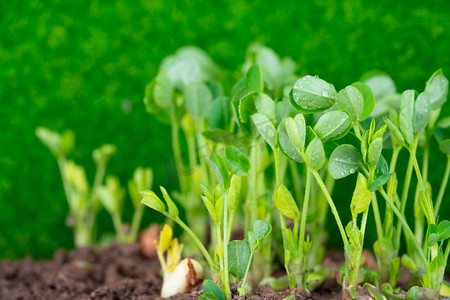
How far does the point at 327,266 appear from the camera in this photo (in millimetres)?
824

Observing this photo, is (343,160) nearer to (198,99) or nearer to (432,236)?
(432,236)

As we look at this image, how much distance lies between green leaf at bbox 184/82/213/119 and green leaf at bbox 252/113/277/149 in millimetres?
207

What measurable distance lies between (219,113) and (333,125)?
0.23m

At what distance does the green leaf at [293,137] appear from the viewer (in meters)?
0.55

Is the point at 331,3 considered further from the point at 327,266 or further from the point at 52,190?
the point at 52,190

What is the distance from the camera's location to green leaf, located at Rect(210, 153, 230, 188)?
59 centimetres

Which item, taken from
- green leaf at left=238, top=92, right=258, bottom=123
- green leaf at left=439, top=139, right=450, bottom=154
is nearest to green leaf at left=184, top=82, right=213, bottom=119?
green leaf at left=238, top=92, right=258, bottom=123

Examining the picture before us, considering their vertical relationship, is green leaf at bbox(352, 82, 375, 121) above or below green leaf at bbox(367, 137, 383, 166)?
above

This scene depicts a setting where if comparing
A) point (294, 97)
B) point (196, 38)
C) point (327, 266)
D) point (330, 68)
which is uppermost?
point (196, 38)

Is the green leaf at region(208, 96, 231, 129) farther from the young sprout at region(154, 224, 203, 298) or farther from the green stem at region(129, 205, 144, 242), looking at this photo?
the green stem at region(129, 205, 144, 242)

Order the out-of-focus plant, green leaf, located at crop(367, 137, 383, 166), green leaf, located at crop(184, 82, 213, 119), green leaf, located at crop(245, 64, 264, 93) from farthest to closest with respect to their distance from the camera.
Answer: the out-of-focus plant, green leaf, located at crop(184, 82, 213, 119), green leaf, located at crop(245, 64, 264, 93), green leaf, located at crop(367, 137, 383, 166)

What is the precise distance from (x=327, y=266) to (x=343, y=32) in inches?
22.7

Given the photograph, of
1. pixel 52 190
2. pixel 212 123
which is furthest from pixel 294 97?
pixel 52 190

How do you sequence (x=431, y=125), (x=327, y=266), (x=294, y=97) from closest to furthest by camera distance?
(x=294, y=97)
(x=431, y=125)
(x=327, y=266)
